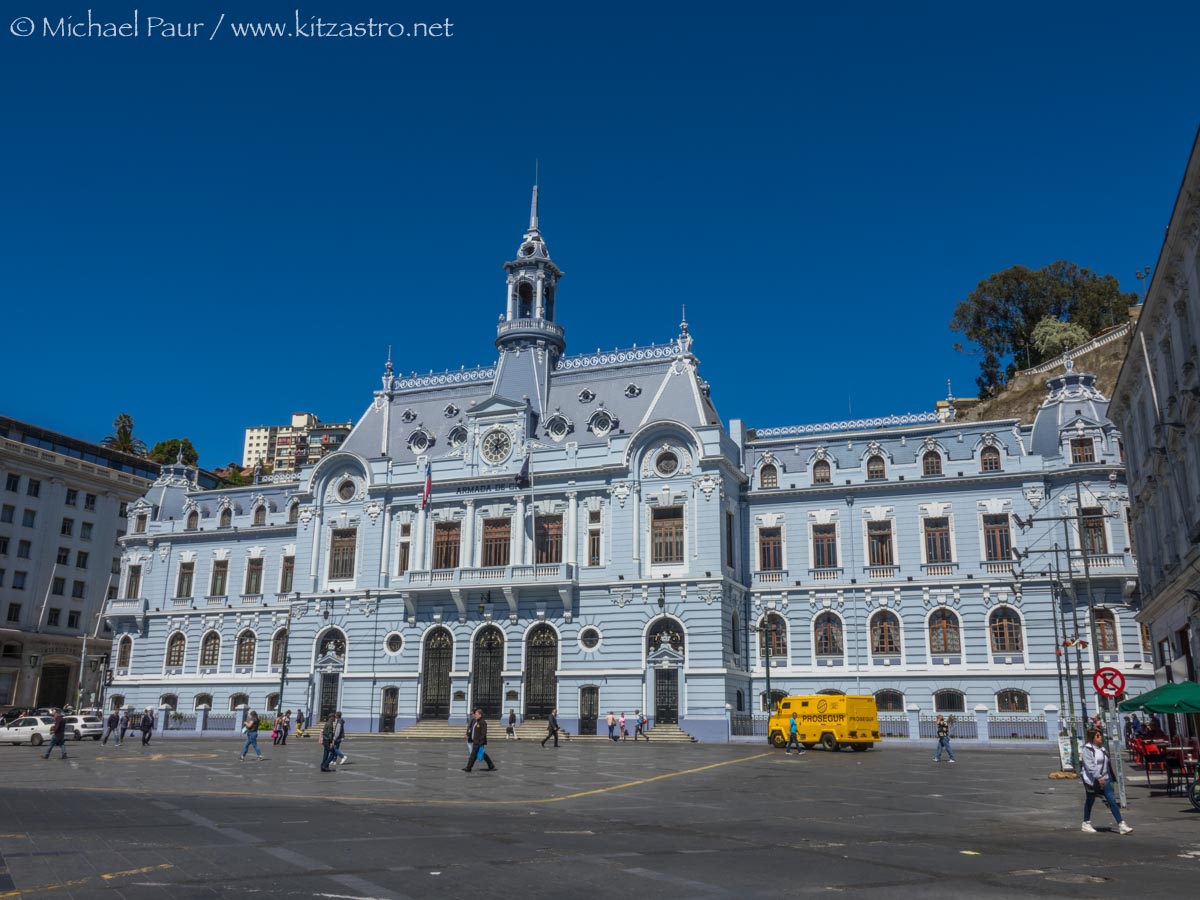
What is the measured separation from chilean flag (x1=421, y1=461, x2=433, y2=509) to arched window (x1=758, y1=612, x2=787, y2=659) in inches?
770

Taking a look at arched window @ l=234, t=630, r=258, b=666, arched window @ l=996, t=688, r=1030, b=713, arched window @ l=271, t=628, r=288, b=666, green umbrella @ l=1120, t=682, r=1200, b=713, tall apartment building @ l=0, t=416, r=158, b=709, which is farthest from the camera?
tall apartment building @ l=0, t=416, r=158, b=709

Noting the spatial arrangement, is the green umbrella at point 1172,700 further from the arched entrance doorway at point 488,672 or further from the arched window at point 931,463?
the arched entrance doorway at point 488,672

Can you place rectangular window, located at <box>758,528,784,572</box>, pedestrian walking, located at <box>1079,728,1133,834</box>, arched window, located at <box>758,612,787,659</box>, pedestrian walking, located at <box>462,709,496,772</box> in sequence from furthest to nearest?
rectangular window, located at <box>758,528,784,572</box> → arched window, located at <box>758,612,787,659</box> → pedestrian walking, located at <box>462,709,496,772</box> → pedestrian walking, located at <box>1079,728,1133,834</box>

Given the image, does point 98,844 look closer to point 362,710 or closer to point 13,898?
point 13,898

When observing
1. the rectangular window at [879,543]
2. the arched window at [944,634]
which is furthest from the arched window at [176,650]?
the arched window at [944,634]

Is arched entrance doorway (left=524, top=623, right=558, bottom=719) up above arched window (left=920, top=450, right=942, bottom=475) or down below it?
below

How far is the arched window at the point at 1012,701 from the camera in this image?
159 feet

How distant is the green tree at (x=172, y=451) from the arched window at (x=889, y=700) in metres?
85.0

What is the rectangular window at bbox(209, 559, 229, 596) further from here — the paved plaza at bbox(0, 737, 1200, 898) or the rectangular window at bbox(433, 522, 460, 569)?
the paved plaza at bbox(0, 737, 1200, 898)

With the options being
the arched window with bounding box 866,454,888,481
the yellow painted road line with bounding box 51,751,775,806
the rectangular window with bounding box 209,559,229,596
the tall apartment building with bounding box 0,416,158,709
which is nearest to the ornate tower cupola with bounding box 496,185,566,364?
the arched window with bounding box 866,454,888,481

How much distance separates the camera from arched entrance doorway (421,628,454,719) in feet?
180

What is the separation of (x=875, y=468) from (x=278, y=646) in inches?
1453

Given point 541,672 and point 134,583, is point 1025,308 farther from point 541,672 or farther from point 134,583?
point 134,583

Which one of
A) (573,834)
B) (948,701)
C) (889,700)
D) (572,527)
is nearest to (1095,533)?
(948,701)
